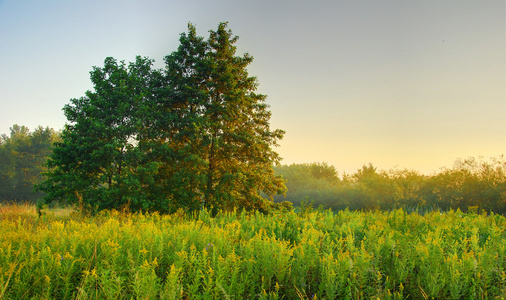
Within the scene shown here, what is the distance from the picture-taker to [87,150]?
560 inches

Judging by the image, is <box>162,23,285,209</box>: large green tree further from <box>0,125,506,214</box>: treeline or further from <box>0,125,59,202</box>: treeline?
<box>0,125,59,202</box>: treeline

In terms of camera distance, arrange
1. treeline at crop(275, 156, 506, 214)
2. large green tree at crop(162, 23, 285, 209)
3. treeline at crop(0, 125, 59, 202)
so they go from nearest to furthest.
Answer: large green tree at crop(162, 23, 285, 209) → treeline at crop(275, 156, 506, 214) → treeline at crop(0, 125, 59, 202)

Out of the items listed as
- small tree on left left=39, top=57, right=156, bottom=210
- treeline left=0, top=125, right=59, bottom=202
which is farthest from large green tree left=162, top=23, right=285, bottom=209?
treeline left=0, top=125, right=59, bottom=202

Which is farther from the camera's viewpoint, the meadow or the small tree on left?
the small tree on left

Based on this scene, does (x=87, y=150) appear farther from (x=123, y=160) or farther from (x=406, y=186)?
(x=406, y=186)

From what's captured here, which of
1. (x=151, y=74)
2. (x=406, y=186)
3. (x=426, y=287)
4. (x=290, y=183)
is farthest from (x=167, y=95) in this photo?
(x=290, y=183)

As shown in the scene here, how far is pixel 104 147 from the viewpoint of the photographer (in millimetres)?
13453

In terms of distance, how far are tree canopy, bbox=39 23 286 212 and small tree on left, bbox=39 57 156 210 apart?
0.16 feet

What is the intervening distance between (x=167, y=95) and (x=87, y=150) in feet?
16.7

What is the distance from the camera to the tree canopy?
45.4 ft

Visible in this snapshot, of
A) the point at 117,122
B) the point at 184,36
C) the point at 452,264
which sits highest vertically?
the point at 184,36

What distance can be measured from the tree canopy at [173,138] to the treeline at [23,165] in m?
33.9

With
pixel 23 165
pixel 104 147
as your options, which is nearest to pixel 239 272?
pixel 104 147

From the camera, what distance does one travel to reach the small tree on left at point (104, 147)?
44.3 ft
